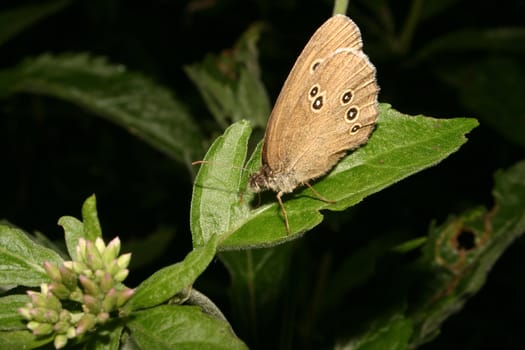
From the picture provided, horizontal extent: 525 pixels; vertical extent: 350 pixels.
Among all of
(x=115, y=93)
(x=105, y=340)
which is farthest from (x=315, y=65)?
(x=115, y=93)

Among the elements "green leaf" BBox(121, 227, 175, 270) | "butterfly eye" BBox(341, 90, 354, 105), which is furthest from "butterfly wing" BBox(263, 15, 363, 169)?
"green leaf" BBox(121, 227, 175, 270)

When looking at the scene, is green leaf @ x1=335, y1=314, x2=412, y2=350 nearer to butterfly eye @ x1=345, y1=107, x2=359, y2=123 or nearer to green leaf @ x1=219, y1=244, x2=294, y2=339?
green leaf @ x1=219, y1=244, x2=294, y2=339

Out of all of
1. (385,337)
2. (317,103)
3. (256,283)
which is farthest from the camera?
(256,283)

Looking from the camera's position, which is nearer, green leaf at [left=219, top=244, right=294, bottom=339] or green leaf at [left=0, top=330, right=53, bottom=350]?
green leaf at [left=0, top=330, right=53, bottom=350]

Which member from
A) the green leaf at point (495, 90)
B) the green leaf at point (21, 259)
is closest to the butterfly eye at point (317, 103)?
the green leaf at point (21, 259)

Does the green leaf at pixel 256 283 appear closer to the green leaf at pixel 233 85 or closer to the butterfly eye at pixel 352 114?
the butterfly eye at pixel 352 114

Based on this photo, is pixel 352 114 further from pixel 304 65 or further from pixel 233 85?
pixel 233 85

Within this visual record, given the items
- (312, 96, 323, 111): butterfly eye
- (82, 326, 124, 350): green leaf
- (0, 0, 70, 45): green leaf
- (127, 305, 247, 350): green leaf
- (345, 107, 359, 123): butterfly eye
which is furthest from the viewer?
(0, 0, 70, 45): green leaf
